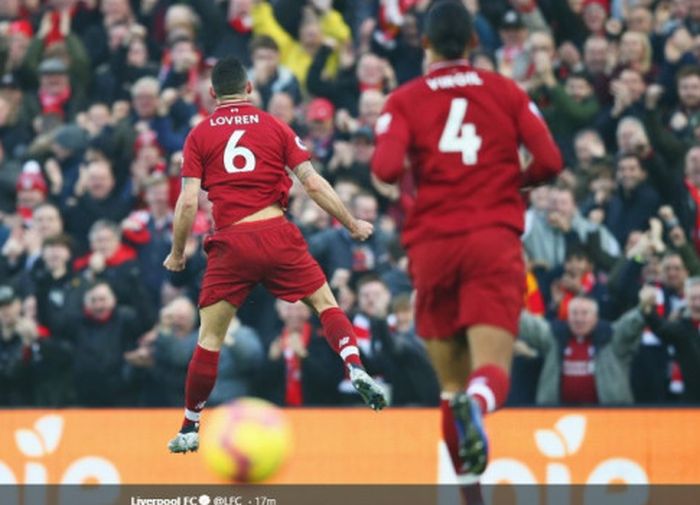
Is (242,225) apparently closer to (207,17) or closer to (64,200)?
(64,200)

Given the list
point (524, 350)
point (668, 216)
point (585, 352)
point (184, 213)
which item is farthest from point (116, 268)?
point (184, 213)

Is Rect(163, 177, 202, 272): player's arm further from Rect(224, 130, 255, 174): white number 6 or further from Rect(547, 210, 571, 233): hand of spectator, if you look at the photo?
Rect(547, 210, 571, 233): hand of spectator

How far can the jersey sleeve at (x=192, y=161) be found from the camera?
12.9 m

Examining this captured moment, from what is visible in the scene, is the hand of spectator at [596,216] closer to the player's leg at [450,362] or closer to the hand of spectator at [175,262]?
the hand of spectator at [175,262]

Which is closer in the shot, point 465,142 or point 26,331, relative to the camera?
point 465,142

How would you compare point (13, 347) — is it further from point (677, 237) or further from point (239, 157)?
point (677, 237)

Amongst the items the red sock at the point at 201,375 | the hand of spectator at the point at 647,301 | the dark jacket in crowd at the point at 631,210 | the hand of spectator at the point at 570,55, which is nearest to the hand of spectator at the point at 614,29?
the hand of spectator at the point at 570,55

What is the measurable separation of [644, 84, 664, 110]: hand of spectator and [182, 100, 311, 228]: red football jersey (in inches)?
241

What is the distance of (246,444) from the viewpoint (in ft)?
39.8

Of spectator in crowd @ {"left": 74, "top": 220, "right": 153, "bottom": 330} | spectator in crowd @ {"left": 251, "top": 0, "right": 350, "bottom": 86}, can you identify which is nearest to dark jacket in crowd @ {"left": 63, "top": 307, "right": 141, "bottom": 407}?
spectator in crowd @ {"left": 74, "top": 220, "right": 153, "bottom": 330}

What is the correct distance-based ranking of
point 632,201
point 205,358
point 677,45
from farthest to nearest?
1. point 677,45
2. point 632,201
3. point 205,358

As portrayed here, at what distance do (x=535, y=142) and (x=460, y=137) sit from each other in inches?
16.5

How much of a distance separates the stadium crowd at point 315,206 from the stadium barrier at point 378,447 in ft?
3.24

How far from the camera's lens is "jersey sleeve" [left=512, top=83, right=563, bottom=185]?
1063 centimetres
